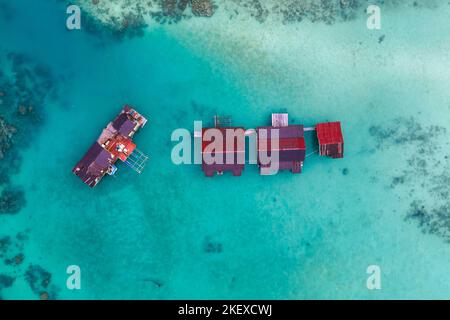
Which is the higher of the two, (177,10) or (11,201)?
(177,10)

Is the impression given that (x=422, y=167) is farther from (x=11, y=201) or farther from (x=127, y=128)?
(x=11, y=201)

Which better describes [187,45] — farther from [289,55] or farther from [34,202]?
[34,202]

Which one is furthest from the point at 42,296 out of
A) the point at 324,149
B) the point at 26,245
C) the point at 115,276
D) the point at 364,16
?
the point at 364,16

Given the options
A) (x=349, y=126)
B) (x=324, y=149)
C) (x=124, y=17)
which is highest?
(x=124, y=17)

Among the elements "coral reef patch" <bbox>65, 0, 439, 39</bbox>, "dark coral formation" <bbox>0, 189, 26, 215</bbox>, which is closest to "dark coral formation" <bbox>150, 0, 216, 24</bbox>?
"coral reef patch" <bbox>65, 0, 439, 39</bbox>

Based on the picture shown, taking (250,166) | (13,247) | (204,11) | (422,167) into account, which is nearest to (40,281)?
(13,247)

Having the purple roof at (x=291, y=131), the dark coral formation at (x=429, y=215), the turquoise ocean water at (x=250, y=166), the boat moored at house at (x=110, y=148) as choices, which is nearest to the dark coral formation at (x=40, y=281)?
the turquoise ocean water at (x=250, y=166)

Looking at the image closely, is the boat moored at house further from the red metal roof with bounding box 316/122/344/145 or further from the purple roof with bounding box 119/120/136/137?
the red metal roof with bounding box 316/122/344/145
